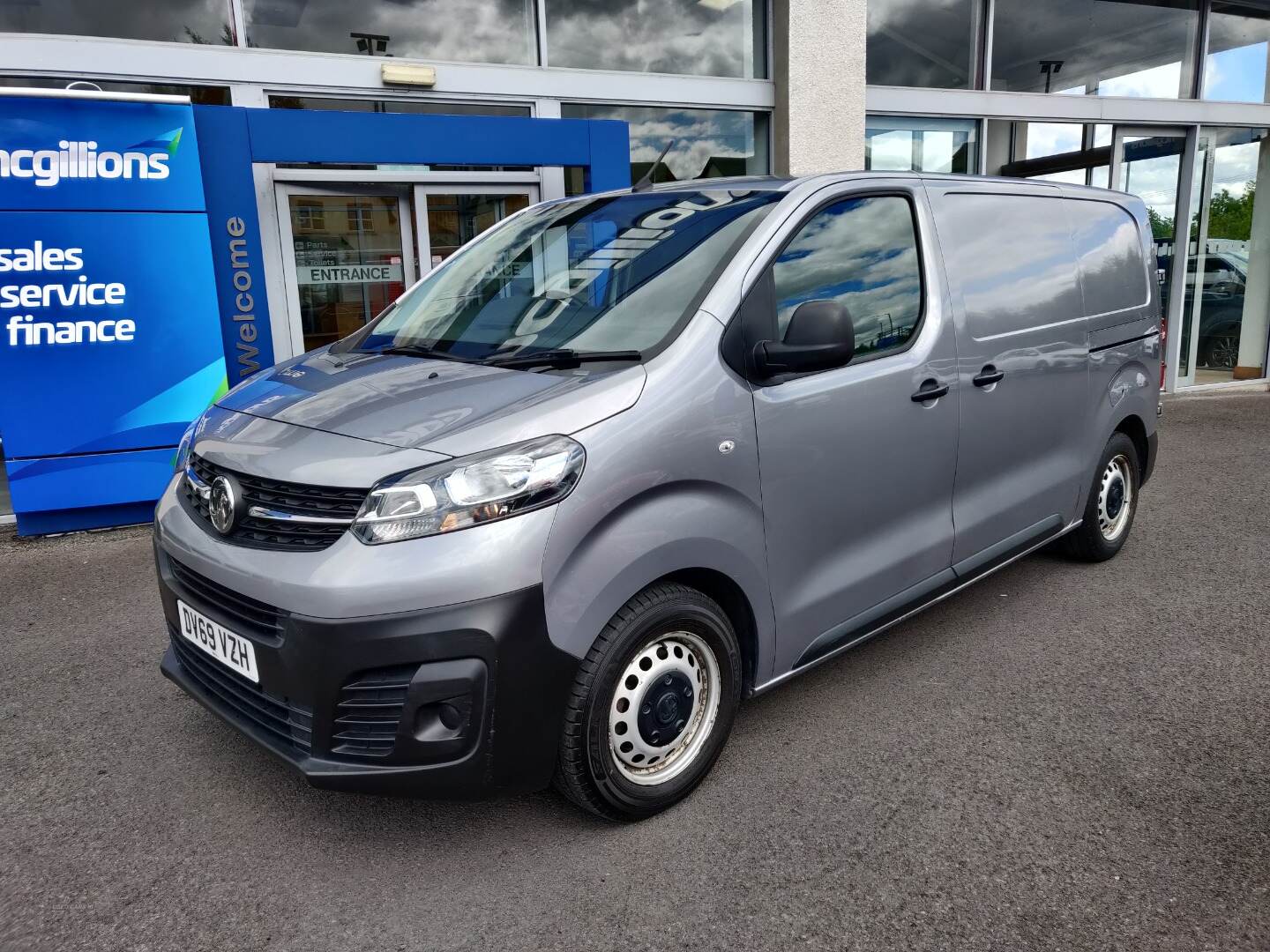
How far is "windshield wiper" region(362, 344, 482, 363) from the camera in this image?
2.92 metres

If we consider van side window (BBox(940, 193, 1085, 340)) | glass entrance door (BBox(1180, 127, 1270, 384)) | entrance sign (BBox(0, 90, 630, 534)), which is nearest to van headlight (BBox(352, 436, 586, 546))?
van side window (BBox(940, 193, 1085, 340))

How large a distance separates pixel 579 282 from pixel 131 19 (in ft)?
17.5

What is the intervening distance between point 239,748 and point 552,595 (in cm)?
154

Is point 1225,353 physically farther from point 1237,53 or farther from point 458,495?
point 458,495

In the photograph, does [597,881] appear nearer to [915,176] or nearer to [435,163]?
[915,176]

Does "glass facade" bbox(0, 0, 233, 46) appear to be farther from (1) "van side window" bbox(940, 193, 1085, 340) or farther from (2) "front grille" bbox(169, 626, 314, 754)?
(1) "van side window" bbox(940, 193, 1085, 340)

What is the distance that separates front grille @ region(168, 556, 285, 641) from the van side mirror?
1.48m

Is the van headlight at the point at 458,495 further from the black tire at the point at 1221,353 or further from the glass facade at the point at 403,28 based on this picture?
the black tire at the point at 1221,353

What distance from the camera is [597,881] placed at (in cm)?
246

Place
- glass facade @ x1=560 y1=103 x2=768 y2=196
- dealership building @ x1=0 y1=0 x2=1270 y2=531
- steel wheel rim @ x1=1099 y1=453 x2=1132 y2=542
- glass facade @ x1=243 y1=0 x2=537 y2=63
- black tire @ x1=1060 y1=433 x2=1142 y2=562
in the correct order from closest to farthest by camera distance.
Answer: black tire @ x1=1060 y1=433 x2=1142 y2=562 → steel wheel rim @ x1=1099 y1=453 x2=1132 y2=542 → dealership building @ x1=0 y1=0 x2=1270 y2=531 → glass facade @ x1=243 y1=0 x2=537 y2=63 → glass facade @ x1=560 y1=103 x2=768 y2=196

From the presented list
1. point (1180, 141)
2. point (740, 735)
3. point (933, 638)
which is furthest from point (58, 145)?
point (1180, 141)

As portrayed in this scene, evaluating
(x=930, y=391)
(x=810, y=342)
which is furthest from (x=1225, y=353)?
(x=810, y=342)

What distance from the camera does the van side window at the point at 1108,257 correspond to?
4273 mm

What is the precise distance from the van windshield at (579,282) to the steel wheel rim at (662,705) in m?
0.83
